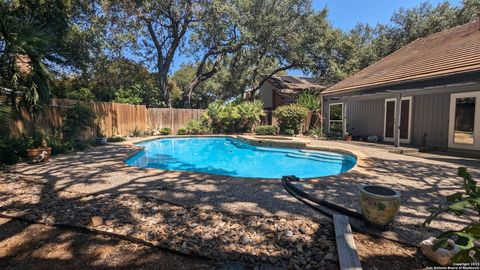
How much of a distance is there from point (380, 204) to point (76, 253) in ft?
10.8

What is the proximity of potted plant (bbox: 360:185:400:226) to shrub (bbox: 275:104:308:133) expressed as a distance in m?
12.0

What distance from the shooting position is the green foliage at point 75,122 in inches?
356

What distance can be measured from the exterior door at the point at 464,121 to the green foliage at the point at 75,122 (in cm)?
1374

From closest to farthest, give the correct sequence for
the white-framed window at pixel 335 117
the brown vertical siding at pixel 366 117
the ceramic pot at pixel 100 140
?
the ceramic pot at pixel 100 140 → the brown vertical siding at pixel 366 117 → the white-framed window at pixel 335 117

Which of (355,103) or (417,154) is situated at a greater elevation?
(355,103)

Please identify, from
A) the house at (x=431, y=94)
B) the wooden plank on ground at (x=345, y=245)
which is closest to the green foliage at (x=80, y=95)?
the house at (x=431, y=94)

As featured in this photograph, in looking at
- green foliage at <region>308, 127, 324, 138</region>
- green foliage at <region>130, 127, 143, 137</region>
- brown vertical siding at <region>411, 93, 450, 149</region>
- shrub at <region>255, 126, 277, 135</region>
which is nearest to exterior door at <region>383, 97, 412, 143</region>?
brown vertical siding at <region>411, 93, 450, 149</region>

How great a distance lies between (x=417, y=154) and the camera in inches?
321

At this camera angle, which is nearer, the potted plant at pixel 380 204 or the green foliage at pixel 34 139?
the potted plant at pixel 380 204

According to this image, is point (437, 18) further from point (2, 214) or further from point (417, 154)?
point (2, 214)

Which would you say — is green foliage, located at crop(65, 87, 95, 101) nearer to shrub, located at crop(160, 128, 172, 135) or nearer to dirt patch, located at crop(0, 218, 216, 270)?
shrub, located at crop(160, 128, 172, 135)

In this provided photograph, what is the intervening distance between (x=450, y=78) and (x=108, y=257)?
925cm

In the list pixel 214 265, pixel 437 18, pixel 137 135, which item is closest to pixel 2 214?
pixel 214 265

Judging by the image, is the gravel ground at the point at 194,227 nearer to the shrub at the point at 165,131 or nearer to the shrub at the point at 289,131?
the shrub at the point at 289,131
